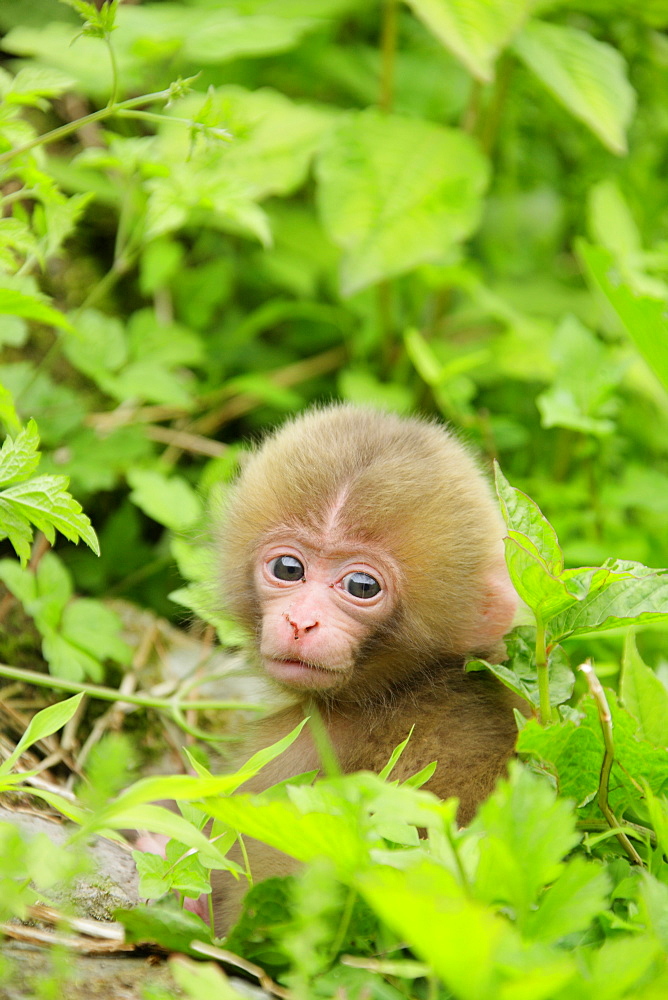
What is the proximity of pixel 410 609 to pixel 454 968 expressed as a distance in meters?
1.57

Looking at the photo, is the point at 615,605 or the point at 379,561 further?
the point at 379,561

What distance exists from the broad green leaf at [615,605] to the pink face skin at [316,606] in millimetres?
678

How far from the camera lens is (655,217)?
5.11 meters

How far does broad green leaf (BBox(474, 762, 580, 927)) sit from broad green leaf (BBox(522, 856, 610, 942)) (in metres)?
0.02

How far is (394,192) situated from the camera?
13.0 ft

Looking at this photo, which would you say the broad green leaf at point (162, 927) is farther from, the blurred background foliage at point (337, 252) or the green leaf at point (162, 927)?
the blurred background foliage at point (337, 252)

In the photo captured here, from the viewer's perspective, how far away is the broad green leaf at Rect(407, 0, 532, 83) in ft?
11.3

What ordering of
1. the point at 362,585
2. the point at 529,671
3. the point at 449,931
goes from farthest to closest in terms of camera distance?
the point at 362,585, the point at 529,671, the point at 449,931

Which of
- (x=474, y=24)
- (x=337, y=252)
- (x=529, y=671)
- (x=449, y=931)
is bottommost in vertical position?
(x=337, y=252)

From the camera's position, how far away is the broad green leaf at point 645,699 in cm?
207

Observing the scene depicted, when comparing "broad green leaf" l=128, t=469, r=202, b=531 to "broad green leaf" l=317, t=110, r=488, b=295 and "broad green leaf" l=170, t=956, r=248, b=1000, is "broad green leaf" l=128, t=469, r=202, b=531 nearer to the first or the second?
"broad green leaf" l=317, t=110, r=488, b=295

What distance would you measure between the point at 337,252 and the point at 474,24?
1.43 metres

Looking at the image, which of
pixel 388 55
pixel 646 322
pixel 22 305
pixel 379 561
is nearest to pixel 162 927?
pixel 379 561

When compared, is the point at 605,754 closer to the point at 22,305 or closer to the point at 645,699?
the point at 645,699
